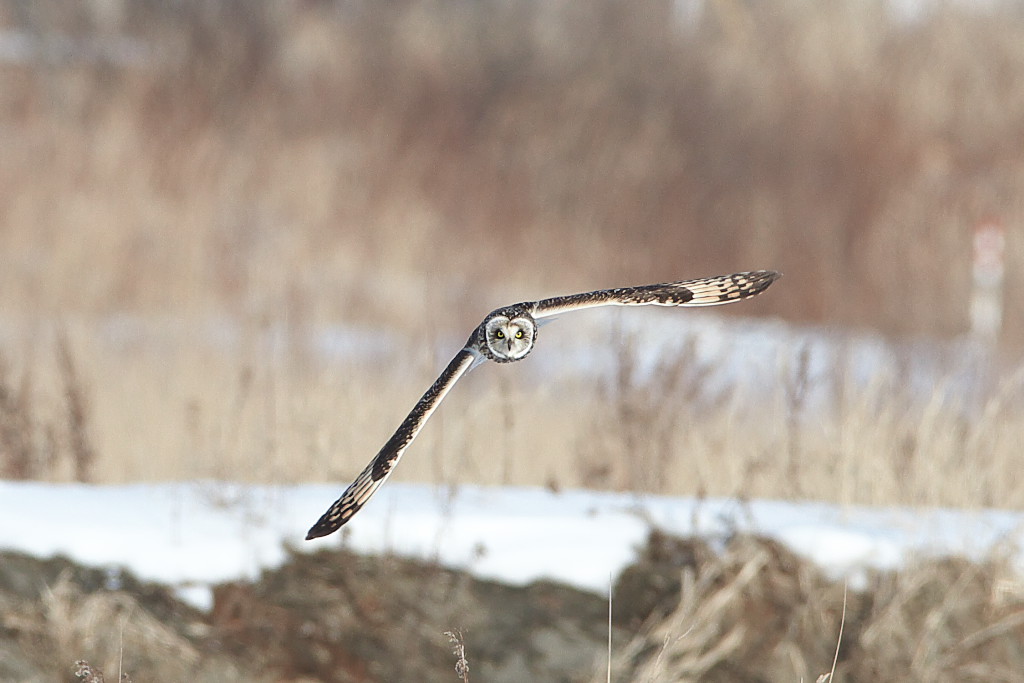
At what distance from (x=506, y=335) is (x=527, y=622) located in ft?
5.58

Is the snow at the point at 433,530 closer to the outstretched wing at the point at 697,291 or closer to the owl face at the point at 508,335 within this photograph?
the outstretched wing at the point at 697,291

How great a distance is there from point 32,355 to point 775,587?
454 cm

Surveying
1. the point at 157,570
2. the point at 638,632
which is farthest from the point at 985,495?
the point at 157,570

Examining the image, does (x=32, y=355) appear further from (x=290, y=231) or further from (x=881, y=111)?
(x=881, y=111)

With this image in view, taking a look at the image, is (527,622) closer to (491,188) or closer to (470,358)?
(470,358)

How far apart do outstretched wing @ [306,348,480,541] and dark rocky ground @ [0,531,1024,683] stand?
152 centimetres

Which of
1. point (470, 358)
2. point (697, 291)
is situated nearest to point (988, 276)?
point (697, 291)

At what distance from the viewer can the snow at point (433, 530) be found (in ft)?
11.1

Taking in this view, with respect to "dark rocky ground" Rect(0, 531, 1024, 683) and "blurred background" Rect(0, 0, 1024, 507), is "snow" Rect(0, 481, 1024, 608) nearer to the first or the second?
"dark rocky ground" Rect(0, 531, 1024, 683)

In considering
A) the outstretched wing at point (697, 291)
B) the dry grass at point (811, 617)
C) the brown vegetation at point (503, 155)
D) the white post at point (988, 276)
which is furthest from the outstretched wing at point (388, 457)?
the white post at point (988, 276)

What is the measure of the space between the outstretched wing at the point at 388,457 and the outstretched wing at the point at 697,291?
245 millimetres

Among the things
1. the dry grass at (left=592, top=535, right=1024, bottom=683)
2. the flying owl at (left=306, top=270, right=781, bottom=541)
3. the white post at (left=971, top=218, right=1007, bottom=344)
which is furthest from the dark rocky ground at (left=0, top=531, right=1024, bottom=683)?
the white post at (left=971, top=218, right=1007, bottom=344)

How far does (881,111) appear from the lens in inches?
499

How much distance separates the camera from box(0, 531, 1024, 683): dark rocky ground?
3240mm
